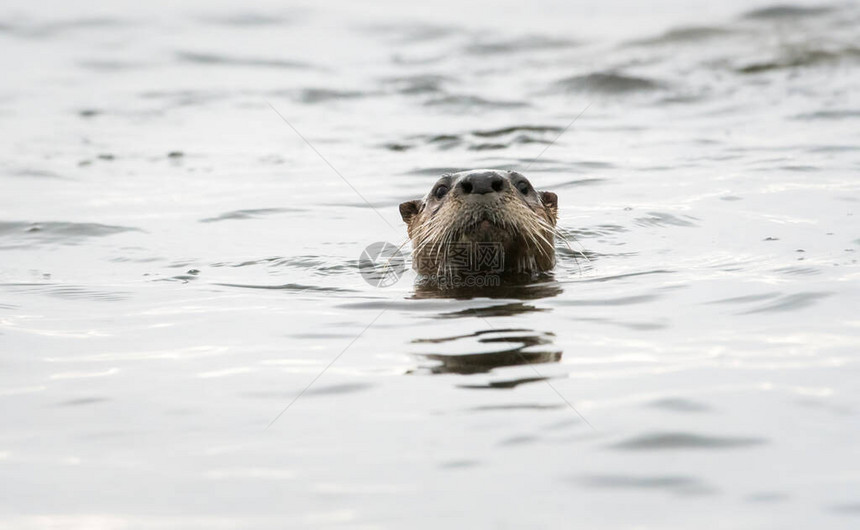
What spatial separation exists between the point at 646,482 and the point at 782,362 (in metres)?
1.55

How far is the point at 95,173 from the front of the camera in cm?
1245

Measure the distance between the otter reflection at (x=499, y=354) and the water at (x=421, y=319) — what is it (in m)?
0.02

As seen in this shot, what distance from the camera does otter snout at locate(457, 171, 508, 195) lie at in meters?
6.55

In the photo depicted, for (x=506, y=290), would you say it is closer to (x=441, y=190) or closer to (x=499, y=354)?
(x=441, y=190)

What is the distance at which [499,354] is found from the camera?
510 cm

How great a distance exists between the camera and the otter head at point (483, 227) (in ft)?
21.6

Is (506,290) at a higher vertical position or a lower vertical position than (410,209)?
lower

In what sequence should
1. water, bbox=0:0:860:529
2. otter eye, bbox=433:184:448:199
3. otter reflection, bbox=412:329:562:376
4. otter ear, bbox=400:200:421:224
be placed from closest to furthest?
water, bbox=0:0:860:529
otter reflection, bbox=412:329:562:376
otter eye, bbox=433:184:448:199
otter ear, bbox=400:200:421:224

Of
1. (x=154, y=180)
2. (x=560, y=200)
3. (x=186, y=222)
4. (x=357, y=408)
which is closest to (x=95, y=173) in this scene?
(x=154, y=180)

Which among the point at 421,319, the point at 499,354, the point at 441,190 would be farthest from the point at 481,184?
the point at 499,354

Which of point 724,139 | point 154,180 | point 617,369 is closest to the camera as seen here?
point 617,369

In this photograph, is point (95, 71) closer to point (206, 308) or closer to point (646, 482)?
→ point (206, 308)

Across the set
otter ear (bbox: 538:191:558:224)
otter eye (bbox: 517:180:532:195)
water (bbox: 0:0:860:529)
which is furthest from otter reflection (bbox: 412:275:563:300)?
otter ear (bbox: 538:191:558:224)

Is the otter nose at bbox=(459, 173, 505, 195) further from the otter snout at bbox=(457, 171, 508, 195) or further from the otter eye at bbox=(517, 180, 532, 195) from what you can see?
the otter eye at bbox=(517, 180, 532, 195)
